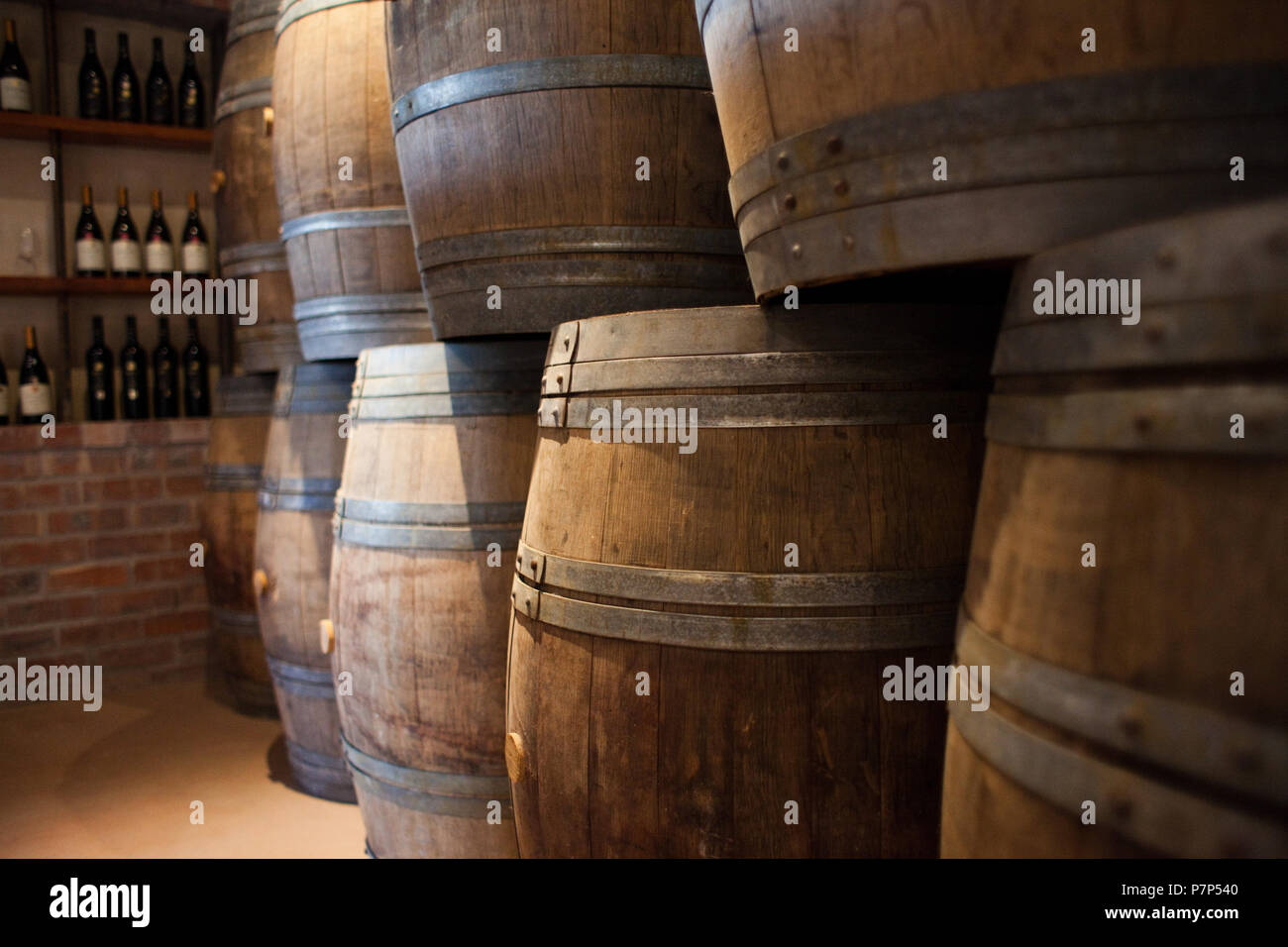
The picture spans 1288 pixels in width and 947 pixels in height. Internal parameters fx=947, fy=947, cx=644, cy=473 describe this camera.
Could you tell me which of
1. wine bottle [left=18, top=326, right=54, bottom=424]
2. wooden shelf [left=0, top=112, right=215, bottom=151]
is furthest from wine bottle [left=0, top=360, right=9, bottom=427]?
wooden shelf [left=0, top=112, right=215, bottom=151]

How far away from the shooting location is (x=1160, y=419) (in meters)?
0.66

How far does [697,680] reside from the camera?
3.80 feet

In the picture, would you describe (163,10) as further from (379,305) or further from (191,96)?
(379,305)

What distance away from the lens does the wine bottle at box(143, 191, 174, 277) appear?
4.30m

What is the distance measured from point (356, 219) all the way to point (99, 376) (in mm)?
2600

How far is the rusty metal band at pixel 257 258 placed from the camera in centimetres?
321

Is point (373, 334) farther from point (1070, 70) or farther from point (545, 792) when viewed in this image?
point (1070, 70)

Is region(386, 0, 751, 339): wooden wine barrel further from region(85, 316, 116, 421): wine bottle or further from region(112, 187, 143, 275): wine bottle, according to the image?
region(85, 316, 116, 421): wine bottle

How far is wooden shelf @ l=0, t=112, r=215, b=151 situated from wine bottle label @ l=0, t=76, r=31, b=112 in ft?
0.15

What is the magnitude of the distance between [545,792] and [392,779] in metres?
0.87

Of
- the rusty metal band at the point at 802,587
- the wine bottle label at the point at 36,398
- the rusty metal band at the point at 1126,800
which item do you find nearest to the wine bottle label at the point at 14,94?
the wine bottle label at the point at 36,398

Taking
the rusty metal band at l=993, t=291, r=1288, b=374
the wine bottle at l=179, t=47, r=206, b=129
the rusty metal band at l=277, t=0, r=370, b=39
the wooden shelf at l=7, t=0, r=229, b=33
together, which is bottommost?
the rusty metal band at l=993, t=291, r=1288, b=374

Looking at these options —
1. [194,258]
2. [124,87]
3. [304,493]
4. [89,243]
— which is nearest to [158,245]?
[194,258]

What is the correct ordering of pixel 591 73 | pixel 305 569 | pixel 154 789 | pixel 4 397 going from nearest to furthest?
pixel 591 73 → pixel 305 569 → pixel 154 789 → pixel 4 397
